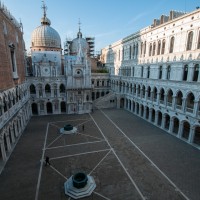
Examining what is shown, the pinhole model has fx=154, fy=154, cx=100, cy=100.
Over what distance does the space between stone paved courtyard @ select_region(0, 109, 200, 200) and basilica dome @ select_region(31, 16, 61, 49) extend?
2992 cm

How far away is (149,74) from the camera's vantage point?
3359cm

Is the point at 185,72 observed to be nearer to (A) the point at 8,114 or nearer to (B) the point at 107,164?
(B) the point at 107,164

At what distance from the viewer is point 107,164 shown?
62.9ft

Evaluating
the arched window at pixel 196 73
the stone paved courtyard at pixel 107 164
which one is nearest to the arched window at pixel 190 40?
the arched window at pixel 196 73

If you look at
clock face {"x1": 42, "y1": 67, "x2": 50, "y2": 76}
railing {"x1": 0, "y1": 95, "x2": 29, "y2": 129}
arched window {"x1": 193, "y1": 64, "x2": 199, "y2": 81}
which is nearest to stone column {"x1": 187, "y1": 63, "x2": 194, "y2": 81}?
arched window {"x1": 193, "y1": 64, "x2": 199, "y2": 81}

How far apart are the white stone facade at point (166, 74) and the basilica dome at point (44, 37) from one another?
859 inches

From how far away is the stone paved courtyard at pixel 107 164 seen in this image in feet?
49.1

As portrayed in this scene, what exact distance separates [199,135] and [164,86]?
10.9 metres

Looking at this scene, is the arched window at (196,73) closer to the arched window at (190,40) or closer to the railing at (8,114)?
the arched window at (190,40)

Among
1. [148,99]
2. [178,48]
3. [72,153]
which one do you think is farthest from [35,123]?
[178,48]

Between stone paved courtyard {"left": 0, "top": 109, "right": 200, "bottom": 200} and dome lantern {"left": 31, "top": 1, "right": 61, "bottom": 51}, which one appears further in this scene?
dome lantern {"left": 31, "top": 1, "right": 61, "bottom": 51}

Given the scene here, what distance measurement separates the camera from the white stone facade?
23359 mm

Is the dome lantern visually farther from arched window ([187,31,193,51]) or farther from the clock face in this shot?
arched window ([187,31,193,51])

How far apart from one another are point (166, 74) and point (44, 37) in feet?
129
